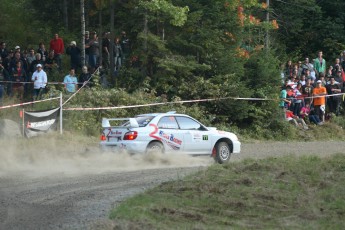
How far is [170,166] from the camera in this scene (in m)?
21.5

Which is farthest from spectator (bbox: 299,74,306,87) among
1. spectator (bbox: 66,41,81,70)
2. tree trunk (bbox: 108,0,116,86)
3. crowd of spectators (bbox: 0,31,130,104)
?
spectator (bbox: 66,41,81,70)

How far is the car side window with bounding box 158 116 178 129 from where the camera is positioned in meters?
21.9

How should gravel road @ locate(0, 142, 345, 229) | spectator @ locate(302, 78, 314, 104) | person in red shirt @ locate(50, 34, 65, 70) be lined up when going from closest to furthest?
gravel road @ locate(0, 142, 345, 229)
person in red shirt @ locate(50, 34, 65, 70)
spectator @ locate(302, 78, 314, 104)

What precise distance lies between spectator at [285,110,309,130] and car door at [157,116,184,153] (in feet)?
37.8

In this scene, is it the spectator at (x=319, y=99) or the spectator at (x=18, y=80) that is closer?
the spectator at (x=18, y=80)

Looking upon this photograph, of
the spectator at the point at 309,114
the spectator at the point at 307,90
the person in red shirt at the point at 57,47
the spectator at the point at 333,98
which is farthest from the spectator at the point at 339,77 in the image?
the person in red shirt at the point at 57,47

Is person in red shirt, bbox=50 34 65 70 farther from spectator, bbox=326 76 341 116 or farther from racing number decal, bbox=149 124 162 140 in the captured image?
spectator, bbox=326 76 341 116

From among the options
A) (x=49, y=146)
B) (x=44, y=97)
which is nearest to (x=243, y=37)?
(x=44, y=97)

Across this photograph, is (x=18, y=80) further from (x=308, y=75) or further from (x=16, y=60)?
(x=308, y=75)

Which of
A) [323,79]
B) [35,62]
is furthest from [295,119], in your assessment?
[35,62]

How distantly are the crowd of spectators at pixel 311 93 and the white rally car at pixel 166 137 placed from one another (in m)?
10.3

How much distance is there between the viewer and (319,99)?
33.1m

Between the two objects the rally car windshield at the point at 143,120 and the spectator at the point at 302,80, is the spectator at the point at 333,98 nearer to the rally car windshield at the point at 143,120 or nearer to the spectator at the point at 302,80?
the spectator at the point at 302,80

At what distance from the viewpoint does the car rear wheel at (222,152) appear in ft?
75.5
